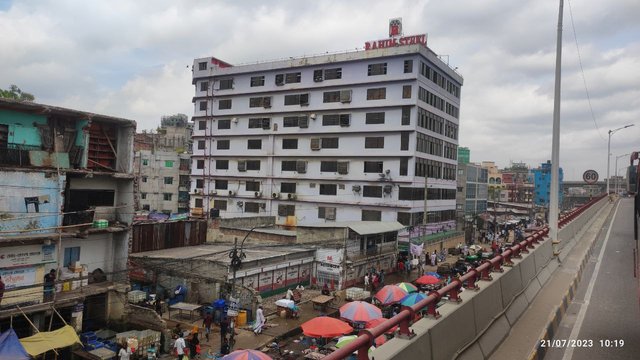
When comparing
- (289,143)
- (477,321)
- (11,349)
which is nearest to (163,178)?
(289,143)

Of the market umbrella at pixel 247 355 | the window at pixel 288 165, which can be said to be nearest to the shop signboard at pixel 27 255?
the market umbrella at pixel 247 355

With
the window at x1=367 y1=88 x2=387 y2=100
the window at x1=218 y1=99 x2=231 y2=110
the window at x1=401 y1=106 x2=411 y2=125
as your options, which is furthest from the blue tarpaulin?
the window at x1=218 y1=99 x2=231 y2=110

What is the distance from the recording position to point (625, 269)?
1530 centimetres

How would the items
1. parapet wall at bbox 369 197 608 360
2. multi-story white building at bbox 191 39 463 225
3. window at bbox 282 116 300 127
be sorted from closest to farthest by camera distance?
parapet wall at bbox 369 197 608 360 → multi-story white building at bbox 191 39 463 225 → window at bbox 282 116 300 127

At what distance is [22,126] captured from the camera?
18.8 meters

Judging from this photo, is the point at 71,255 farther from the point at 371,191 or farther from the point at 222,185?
the point at 222,185

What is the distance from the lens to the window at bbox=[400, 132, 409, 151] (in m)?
41.7

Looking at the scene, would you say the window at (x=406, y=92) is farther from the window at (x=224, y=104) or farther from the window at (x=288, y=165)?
the window at (x=224, y=104)

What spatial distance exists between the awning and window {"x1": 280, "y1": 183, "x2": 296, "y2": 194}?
32.5 m

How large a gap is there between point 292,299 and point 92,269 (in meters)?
11.1

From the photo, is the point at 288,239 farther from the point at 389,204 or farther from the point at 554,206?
the point at 554,206

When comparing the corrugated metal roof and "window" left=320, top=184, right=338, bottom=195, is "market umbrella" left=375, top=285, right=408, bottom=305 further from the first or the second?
"window" left=320, top=184, right=338, bottom=195

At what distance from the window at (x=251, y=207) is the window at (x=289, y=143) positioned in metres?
7.89

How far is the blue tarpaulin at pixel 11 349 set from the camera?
1391 cm
